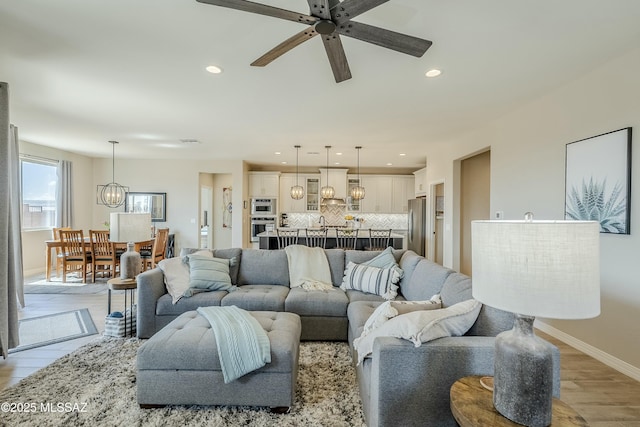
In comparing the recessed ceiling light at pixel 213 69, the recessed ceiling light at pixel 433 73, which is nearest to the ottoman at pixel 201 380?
the recessed ceiling light at pixel 213 69

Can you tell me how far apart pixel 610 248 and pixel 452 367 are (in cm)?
235

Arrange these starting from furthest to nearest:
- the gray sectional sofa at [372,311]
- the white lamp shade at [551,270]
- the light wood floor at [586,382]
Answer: the light wood floor at [586,382] < the gray sectional sofa at [372,311] < the white lamp shade at [551,270]

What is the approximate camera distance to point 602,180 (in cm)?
276

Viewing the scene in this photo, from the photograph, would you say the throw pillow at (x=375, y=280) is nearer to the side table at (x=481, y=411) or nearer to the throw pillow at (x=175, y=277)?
the throw pillow at (x=175, y=277)

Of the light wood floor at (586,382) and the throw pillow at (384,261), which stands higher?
the throw pillow at (384,261)

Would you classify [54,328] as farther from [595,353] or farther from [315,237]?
[595,353]

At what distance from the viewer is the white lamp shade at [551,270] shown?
98 cm

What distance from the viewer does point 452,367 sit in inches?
58.9

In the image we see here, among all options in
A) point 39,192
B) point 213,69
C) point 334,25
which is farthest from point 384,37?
point 39,192

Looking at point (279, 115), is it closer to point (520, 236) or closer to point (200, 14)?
point (200, 14)

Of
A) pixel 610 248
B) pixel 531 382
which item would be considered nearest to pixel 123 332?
pixel 531 382

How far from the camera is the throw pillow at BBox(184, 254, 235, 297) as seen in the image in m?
3.19

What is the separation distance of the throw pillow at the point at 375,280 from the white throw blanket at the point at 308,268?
0.88 ft

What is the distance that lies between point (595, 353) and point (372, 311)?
2170 mm
